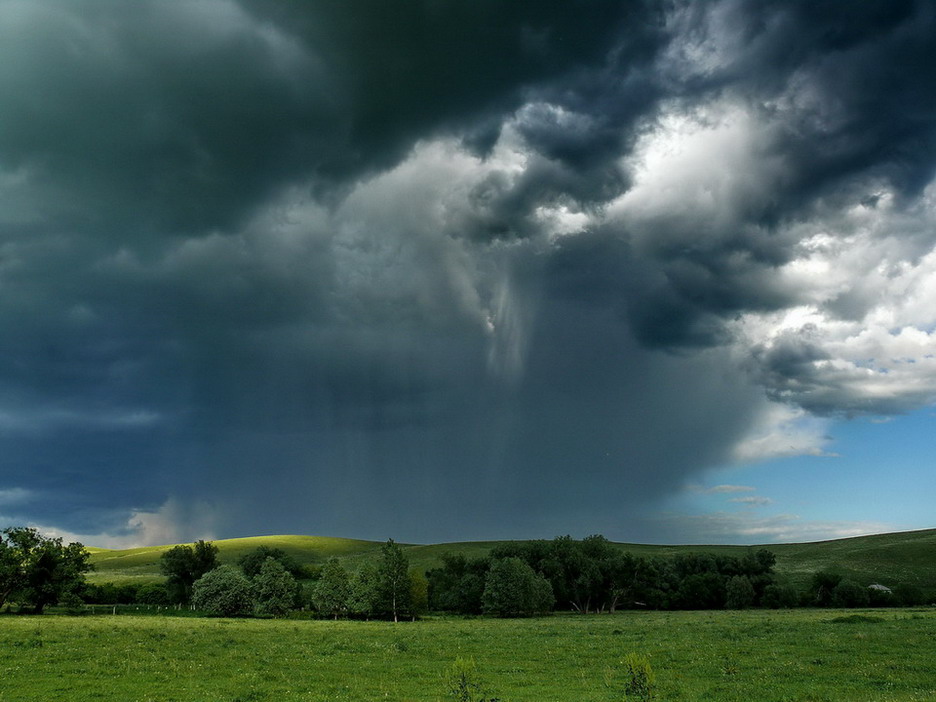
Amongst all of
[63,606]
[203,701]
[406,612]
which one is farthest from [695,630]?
[63,606]

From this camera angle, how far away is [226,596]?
10056cm

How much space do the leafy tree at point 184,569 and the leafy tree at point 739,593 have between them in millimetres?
104247

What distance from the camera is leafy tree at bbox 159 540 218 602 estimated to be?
133 meters

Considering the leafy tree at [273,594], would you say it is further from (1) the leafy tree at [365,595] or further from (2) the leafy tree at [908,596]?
(2) the leafy tree at [908,596]

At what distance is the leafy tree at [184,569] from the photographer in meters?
133

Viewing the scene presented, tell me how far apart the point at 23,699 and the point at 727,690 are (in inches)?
1048

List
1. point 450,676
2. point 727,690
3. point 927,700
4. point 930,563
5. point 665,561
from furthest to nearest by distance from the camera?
1. point 930,563
2. point 665,561
3. point 450,676
4. point 727,690
5. point 927,700

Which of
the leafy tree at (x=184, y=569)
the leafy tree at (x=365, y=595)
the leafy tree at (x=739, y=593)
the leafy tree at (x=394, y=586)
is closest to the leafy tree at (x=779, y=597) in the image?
the leafy tree at (x=739, y=593)

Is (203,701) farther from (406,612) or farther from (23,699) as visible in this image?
(406,612)

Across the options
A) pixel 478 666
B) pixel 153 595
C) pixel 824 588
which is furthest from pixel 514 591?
pixel 153 595

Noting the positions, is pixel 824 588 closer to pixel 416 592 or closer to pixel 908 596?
pixel 908 596

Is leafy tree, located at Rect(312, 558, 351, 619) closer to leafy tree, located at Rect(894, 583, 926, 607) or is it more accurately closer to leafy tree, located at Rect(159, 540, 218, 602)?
leafy tree, located at Rect(159, 540, 218, 602)

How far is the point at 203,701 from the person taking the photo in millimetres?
22234

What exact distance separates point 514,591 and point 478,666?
222 ft
